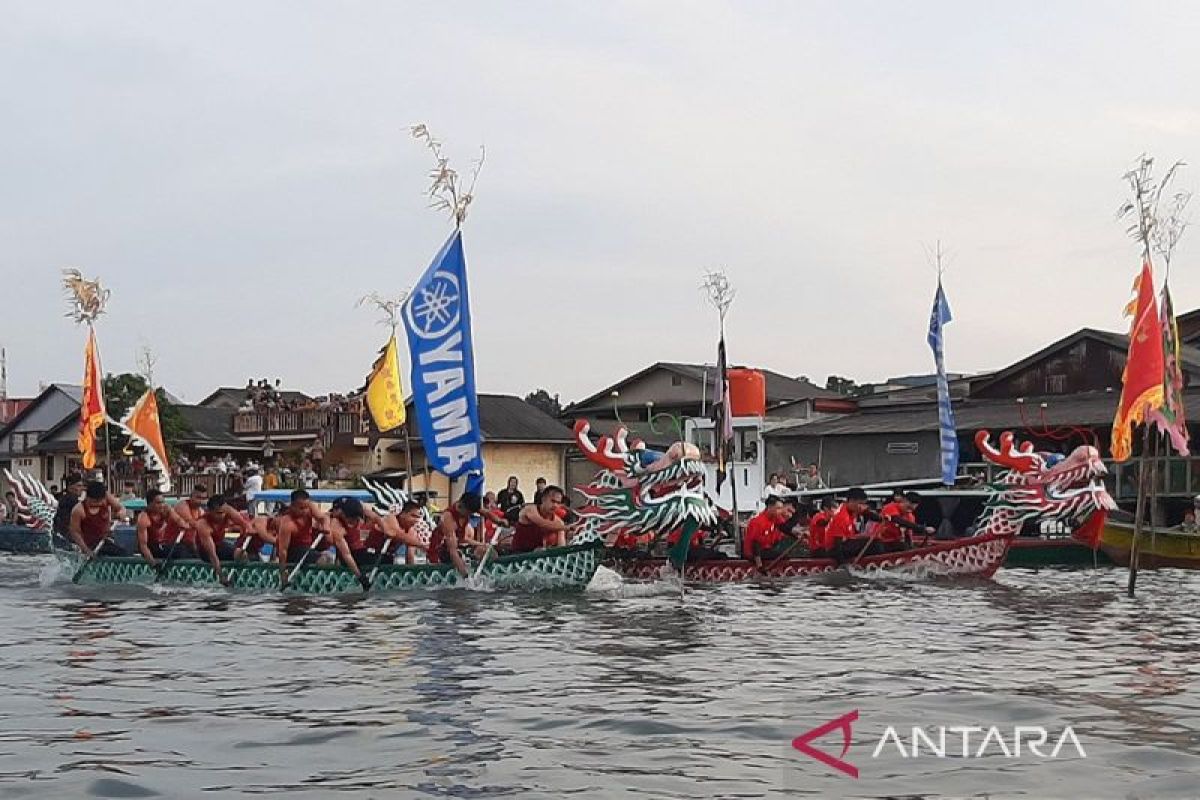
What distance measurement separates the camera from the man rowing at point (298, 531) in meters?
19.8

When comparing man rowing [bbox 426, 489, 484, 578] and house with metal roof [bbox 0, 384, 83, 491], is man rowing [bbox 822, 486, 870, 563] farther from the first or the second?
house with metal roof [bbox 0, 384, 83, 491]

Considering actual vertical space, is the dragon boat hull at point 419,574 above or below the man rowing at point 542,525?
below

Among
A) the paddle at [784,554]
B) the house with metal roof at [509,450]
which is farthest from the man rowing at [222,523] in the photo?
the house with metal roof at [509,450]

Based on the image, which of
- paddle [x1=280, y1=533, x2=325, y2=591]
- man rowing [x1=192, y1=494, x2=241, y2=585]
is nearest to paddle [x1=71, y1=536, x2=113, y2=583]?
man rowing [x1=192, y1=494, x2=241, y2=585]

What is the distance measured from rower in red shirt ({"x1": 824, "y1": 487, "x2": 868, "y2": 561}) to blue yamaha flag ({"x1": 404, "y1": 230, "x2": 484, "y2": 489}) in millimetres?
6256

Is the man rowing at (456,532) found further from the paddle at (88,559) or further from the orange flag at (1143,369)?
the orange flag at (1143,369)

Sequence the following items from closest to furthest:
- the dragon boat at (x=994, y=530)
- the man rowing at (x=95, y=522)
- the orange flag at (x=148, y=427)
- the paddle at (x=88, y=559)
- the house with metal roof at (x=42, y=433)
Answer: the paddle at (x=88, y=559)
the man rowing at (x=95, y=522)
the dragon boat at (x=994, y=530)
the orange flag at (x=148, y=427)
the house with metal roof at (x=42, y=433)

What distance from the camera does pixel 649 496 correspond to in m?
18.1

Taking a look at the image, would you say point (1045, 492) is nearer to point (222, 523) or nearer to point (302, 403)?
point (222, 523)

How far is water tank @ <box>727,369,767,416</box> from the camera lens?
38.9m

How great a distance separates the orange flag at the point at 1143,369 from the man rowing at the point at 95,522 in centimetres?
1394

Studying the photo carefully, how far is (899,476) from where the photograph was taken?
1452 inches

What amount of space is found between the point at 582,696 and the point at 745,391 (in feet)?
92.2

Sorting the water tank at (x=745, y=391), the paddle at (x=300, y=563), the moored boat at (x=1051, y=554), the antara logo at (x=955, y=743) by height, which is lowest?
the antara logo at (x=955, y=743)
